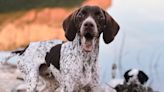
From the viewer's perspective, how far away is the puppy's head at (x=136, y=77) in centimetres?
805

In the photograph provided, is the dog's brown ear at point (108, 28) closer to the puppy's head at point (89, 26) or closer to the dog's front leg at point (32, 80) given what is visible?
the puppy's head at point (89, 26)

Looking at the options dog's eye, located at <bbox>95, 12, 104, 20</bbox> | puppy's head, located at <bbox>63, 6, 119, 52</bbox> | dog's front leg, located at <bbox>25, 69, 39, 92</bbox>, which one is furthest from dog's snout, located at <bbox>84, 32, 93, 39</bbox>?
dog's front leg, located at <bbox>25, 69, 39, 92</bbox>

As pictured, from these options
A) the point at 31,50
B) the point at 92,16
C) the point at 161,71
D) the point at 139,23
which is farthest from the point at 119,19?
the point at 92,16

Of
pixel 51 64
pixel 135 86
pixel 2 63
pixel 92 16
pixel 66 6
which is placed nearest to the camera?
pixel 92 16

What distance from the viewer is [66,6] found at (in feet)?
30.8

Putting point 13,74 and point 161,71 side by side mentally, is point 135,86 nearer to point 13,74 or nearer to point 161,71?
point 161,71

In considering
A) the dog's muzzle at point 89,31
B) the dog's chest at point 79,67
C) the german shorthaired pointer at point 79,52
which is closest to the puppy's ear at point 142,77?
the german shorthaired pointer at point 79,52

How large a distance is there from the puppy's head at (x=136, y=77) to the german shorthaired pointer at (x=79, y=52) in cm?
152

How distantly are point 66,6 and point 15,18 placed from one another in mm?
686

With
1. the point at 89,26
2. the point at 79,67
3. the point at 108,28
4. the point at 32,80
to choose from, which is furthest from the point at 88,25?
the point at 32,80

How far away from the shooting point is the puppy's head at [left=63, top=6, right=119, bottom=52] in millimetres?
5895

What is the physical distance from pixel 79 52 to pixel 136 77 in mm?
1942

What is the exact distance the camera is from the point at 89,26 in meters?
5.86

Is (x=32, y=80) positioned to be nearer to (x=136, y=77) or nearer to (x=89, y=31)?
(x=89, y=31)
